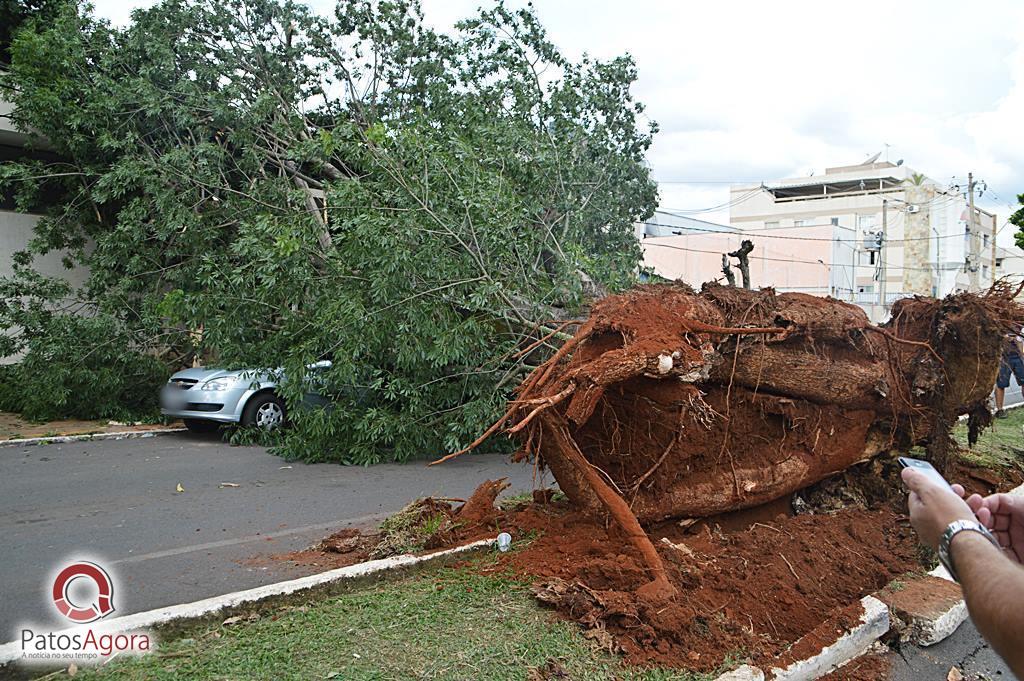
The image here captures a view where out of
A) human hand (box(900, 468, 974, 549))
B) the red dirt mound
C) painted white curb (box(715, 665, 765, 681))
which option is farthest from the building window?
human hand (box(900, 468, 974, 549))

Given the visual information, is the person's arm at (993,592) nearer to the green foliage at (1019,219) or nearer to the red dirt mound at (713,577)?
the red dirt mound at (713,577)

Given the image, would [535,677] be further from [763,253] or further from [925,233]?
[925,233]

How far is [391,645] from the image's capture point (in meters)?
3.88

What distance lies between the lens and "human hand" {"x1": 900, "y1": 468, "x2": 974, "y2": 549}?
1697 mm

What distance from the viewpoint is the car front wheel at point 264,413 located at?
11539mm

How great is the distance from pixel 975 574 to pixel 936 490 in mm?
257

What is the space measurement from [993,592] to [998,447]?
947 cm

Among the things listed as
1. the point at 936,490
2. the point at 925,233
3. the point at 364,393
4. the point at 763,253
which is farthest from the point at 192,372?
the point at 925,233

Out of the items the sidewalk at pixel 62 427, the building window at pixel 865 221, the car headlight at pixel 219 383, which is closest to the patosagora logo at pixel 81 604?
the car headlight at pixel 219 383

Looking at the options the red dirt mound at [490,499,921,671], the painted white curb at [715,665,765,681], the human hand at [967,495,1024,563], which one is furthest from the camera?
the red dirt mound at [490,499,921,671]

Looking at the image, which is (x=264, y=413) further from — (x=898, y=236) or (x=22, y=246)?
(x=898, y=236)

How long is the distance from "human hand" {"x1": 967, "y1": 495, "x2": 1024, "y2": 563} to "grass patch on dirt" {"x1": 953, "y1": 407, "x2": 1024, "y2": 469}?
713 cm

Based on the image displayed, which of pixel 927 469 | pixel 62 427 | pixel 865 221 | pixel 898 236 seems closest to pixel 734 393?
pixel 927 469

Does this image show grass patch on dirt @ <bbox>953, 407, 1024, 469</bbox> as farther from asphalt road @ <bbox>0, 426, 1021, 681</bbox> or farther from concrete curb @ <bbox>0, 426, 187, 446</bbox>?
concrete curb @ <bbox>0, 426, 187, 446</bbox>
